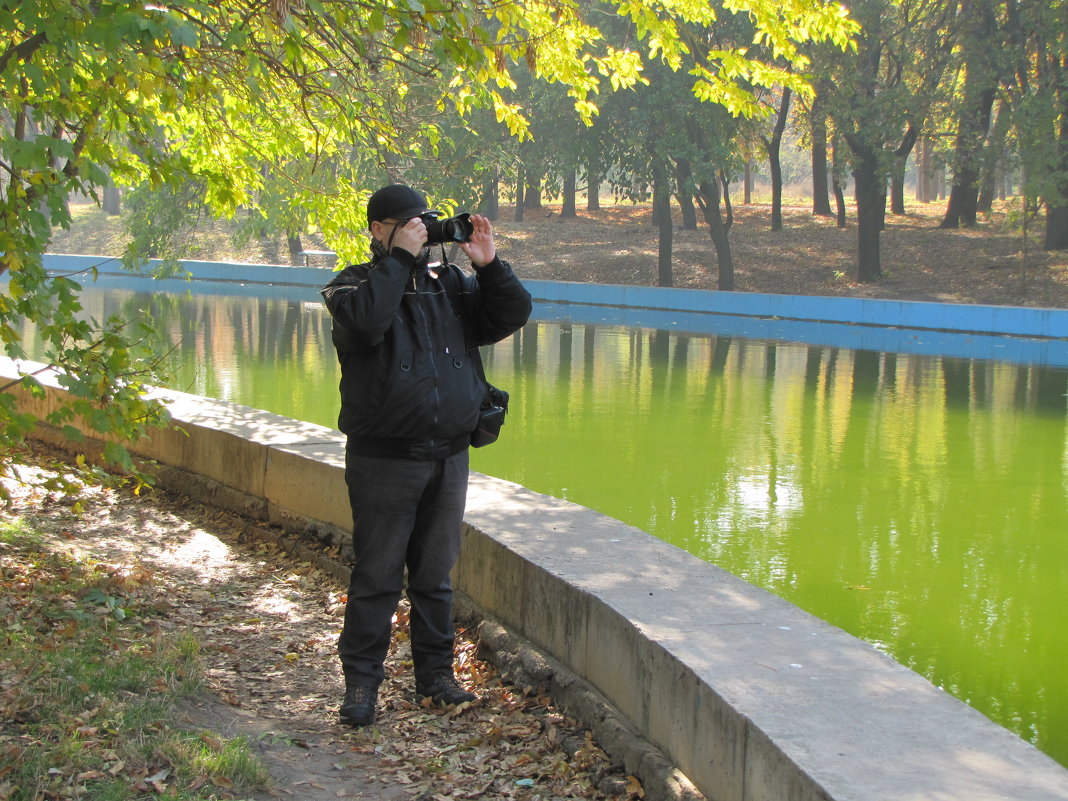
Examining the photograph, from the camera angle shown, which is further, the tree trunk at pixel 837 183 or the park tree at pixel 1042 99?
the tree trunk at pixel 837 183

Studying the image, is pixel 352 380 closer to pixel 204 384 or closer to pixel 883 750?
pixel 883 750

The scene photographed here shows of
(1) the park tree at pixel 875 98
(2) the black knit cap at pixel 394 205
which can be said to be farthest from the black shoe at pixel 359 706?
(1) the park tree at pixel 875 98

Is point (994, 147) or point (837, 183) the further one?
point (837, 183)

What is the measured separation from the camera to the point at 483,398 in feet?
14.0

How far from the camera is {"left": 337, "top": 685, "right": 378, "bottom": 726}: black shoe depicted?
4.16 m

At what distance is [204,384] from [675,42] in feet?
28.8

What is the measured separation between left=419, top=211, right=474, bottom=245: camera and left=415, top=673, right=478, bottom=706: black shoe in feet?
5.24

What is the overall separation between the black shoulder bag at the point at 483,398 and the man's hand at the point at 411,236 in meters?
0.23

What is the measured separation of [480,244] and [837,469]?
7.31 metres

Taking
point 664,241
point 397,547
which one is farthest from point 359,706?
point 664,241

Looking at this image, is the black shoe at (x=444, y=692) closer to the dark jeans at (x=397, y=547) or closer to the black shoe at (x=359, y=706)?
the dark jeans at (x=397, y=547)

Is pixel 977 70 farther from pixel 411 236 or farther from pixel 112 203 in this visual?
pixel 112 203

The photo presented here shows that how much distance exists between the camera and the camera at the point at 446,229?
416 cm

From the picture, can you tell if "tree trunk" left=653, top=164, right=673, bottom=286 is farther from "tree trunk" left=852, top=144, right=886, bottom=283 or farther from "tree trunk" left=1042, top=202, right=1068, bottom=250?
"tree trunk" left=1042, top=202, right=1068, bottom=250
